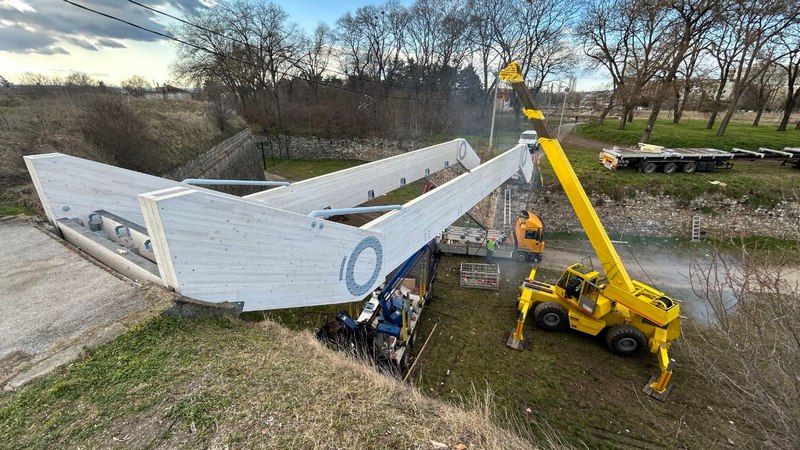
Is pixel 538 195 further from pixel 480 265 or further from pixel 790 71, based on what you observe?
pixel 790 71

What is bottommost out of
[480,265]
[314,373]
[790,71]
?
[480,265]

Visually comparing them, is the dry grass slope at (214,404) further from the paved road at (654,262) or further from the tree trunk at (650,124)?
the tree trunk at (650,124)

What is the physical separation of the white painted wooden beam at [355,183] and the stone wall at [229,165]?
405 inches

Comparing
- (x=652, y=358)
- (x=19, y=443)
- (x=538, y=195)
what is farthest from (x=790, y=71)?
Answer: (x=19, y=443)

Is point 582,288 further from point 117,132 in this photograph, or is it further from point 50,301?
point 117,132

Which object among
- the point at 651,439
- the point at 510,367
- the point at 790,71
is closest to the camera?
the point at 651,439

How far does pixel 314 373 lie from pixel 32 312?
3.38m

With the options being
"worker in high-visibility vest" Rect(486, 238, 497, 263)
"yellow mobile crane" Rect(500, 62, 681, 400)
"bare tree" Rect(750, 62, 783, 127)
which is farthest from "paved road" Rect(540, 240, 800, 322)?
"bare tree" Rect(750, 62, 783, 127)

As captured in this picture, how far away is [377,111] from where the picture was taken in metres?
31.7

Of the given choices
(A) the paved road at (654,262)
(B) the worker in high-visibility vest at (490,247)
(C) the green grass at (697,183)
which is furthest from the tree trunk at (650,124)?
(B) the worker in high-visibility vest at (490,247)

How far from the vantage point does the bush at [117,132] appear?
11016 millimetres

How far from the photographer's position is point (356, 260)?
4.41 metres

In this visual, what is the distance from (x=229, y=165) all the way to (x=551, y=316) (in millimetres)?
19293

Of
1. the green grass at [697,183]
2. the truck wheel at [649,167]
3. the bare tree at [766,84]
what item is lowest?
the green grass at [697,183]
